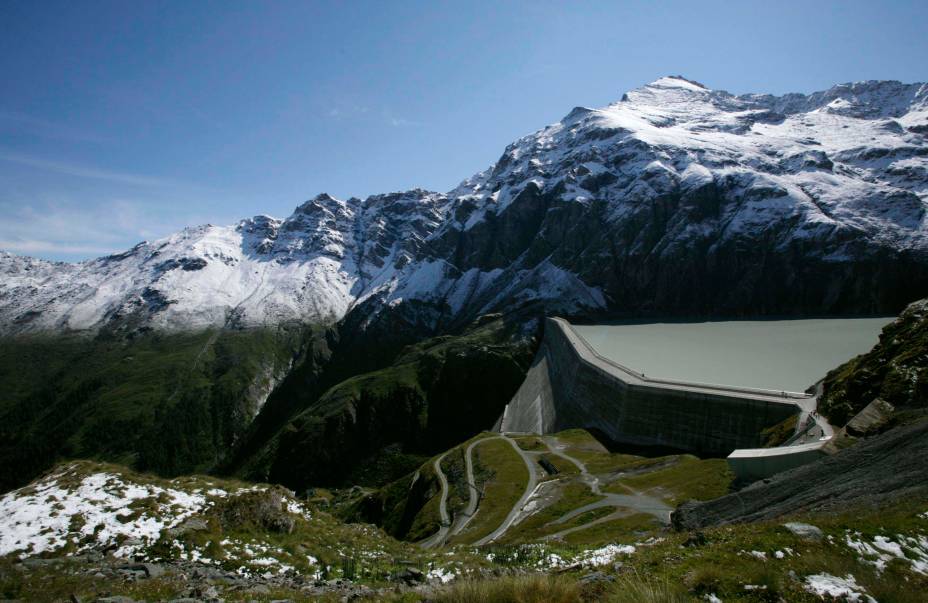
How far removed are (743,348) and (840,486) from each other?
12468 cm

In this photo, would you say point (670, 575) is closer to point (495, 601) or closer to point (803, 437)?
point (495, 601)

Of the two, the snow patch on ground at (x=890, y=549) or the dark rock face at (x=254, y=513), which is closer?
the snow patch on ground at (x=890, y=549)

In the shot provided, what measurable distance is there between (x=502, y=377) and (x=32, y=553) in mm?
181554

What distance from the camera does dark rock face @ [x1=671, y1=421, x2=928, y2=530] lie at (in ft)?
56.4

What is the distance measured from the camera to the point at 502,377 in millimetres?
196625

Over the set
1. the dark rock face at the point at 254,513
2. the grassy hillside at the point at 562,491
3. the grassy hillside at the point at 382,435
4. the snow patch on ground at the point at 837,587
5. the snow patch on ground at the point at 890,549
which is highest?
the snow patch on ground at the point at 837,587

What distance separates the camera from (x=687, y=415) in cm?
7088

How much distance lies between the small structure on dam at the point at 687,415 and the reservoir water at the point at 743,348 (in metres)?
14.4

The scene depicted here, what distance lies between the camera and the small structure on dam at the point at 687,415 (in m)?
42.7

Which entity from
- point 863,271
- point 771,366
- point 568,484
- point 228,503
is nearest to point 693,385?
point 568,484

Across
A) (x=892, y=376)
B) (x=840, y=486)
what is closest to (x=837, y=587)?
(x=840, y=486)

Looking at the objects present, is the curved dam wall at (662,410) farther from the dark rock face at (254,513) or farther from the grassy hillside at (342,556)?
the dark rock face at (254,513)

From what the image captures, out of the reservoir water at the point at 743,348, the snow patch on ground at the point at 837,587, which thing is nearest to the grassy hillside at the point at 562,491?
the snow patch on ground at the point at 837,587

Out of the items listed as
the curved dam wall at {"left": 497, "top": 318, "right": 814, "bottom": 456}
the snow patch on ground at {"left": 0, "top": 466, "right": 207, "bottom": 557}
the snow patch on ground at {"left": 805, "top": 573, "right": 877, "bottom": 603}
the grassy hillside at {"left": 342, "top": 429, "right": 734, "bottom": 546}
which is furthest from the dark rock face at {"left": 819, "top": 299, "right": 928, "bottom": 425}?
the snow patch on ground at {"left": 0, "top": 466, "right": 207, "bottom": 557}
